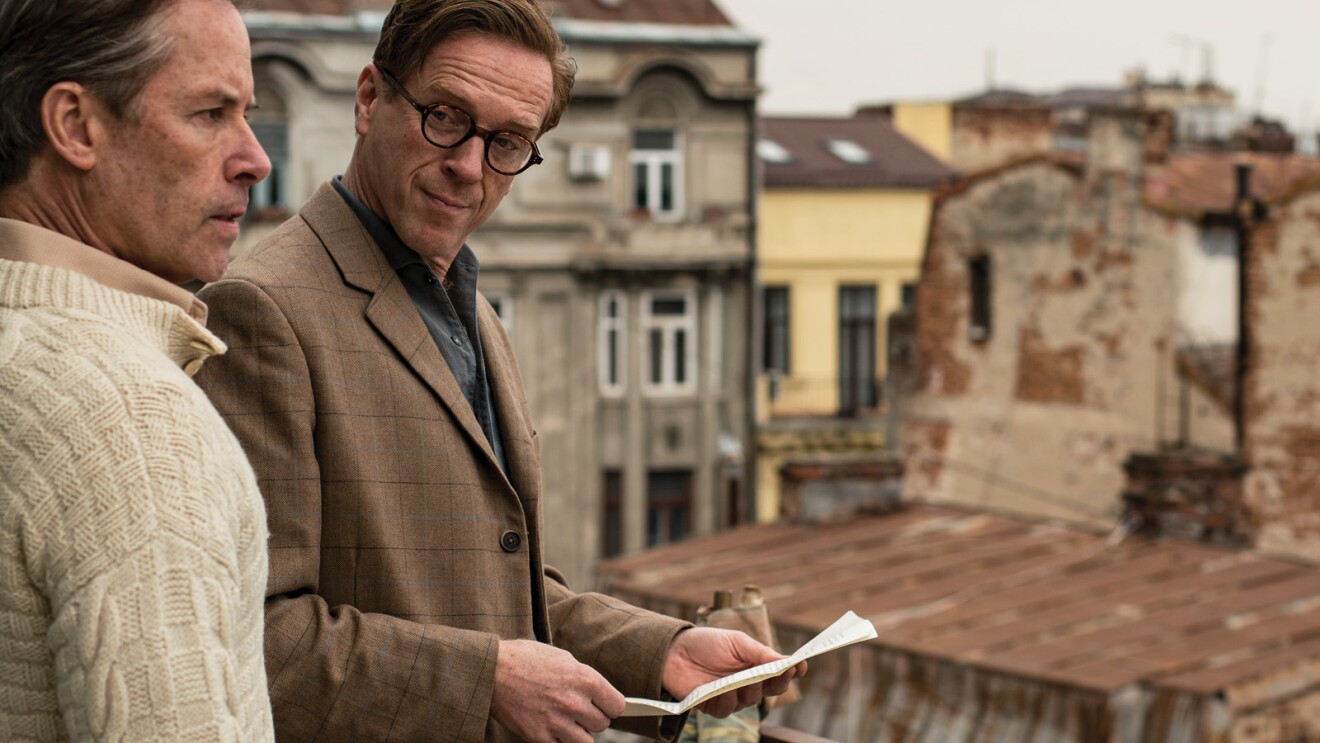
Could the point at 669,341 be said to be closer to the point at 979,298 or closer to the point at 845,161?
the point at 979,298

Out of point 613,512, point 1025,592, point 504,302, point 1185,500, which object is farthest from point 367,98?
point 613,512

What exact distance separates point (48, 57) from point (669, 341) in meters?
24.7

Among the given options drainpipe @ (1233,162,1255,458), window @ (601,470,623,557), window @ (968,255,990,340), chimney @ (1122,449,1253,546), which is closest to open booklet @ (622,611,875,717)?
chimney @ (1122,449,1253,546)

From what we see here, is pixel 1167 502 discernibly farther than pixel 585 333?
No

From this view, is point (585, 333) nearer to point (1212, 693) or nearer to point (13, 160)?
point (1212, 693)

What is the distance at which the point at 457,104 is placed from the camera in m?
2.82

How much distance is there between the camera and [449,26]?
2.83 meters

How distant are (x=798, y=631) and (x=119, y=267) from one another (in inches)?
355

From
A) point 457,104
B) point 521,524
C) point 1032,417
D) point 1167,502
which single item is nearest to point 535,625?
point 521,524

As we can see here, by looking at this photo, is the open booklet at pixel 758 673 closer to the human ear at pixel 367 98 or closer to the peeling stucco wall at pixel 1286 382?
the human ear at pixel 367 98

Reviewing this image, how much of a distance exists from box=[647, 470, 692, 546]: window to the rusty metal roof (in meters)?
11.4

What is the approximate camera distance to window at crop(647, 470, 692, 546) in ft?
87.8

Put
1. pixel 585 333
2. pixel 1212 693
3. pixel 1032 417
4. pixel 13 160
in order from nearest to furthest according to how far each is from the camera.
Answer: pixel 13 160
pixel 1212 693
pixel 1032 417
pixel 585 333

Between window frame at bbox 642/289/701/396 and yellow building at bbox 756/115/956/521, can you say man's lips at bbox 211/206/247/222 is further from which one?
yellow building at bbox 756/115/956/521
